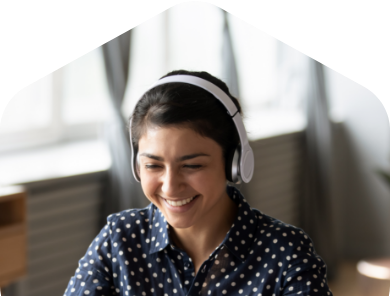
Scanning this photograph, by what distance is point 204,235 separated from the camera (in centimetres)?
120

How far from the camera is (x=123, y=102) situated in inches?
94.9

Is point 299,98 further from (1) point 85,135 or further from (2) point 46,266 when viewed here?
(2) point 46,266

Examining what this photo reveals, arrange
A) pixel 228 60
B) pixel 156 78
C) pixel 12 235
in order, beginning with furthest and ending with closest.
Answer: pixel 228 60
pixel 156 78
pixel 12 235

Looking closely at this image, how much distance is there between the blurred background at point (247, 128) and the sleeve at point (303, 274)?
1.48 ft

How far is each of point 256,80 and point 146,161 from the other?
3265 millimetres

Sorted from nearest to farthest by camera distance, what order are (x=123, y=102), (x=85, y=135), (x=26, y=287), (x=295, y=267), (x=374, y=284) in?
(x=295, y=267), (x=26, y=287), (x=123, y=102), (x=374, y=284), (x=85, y=135)

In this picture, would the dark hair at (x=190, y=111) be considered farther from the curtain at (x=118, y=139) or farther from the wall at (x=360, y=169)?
the wall at (x=360, y=169)

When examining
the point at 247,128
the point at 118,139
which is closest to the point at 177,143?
the point at 247,128

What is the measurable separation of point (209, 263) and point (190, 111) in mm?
351

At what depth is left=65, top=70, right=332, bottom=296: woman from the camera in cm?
107

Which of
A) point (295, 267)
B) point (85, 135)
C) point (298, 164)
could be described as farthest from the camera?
point (298, 164)

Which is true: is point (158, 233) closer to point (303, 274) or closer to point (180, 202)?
point (180, 202)

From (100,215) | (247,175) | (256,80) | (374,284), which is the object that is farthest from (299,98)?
(247,175)

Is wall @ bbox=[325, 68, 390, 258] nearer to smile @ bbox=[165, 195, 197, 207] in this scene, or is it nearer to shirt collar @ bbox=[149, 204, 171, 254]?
shirt collar @ bbox=[149, 204, 171, 254]
